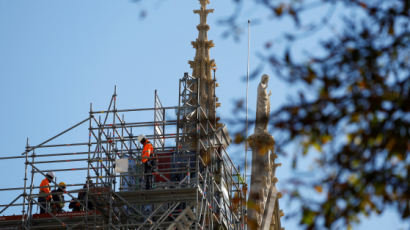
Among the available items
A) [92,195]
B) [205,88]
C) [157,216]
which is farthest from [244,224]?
[205,88]

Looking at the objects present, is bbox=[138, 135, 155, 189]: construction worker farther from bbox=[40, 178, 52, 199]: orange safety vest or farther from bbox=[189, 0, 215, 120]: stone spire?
bbox=[189, 0, 215, 120]: stone spire

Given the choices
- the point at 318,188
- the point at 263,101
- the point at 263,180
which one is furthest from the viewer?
the point at 263,101

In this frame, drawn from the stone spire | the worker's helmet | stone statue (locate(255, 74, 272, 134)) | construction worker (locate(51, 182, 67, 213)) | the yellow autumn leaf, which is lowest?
the yellow autumn leaf

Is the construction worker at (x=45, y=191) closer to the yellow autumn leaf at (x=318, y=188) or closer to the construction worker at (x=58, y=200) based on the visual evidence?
the construction worker at (x=58, y=200)

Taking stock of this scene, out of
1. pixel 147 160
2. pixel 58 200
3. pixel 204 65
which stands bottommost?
pixel 58 200

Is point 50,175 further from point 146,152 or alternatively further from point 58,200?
point 146,152

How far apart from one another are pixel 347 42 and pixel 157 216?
1890 centimetres

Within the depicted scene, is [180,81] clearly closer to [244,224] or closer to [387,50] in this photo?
[244,224]

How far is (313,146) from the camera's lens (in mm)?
11773

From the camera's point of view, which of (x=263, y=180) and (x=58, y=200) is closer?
(x=58, y=200)

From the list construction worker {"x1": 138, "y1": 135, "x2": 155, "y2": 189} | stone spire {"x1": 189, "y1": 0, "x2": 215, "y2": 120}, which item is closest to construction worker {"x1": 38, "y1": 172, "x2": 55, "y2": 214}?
construction worker {"x1": 138, "y1": 135, "x2": 155, "y2": 189}

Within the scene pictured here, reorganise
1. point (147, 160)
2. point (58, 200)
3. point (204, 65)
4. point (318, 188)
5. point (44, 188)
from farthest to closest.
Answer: point (204, 65) < point (58, 200) < point (44, 188) < point (147, 160) < point (318, 188)

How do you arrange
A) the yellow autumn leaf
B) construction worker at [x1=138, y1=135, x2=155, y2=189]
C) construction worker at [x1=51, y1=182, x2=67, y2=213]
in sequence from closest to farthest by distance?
1. the yellow autumn leaf
2. construction worker at [x1=138, y1=135, x2=155, y2=189]
3. construction worker at [x1=51, y1=182, x2=67, y2=213]

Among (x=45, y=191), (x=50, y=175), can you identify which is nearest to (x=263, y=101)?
(x=50, y=175)
